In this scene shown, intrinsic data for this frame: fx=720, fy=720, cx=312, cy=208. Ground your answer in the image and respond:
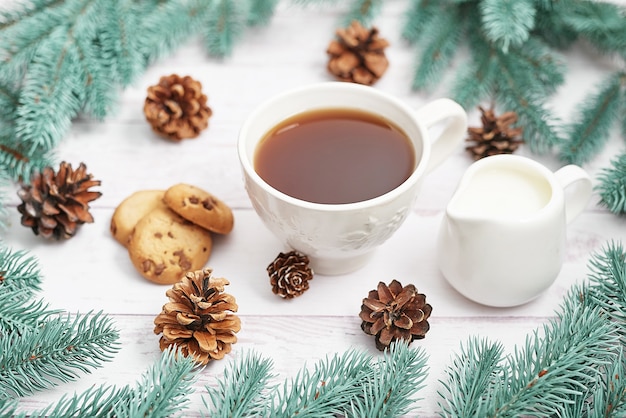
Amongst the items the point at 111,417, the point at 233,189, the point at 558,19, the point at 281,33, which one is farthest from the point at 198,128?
the point at 558,19

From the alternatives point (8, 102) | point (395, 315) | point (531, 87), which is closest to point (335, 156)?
point (395, 315)

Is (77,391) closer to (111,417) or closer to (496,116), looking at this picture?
(111,417)

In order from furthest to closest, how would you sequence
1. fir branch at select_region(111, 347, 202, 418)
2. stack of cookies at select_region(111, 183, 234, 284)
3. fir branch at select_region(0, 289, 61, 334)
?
stack of cookies at select_region(111, 183, 234, 284) < fir branch at select_region(0, 289, 61, 334) < fir branch at select_region(111, 347, 202, 418)

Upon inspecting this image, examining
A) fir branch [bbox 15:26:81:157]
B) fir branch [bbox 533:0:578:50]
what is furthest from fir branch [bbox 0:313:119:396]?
fir branch [bbox 533:0:578:50]

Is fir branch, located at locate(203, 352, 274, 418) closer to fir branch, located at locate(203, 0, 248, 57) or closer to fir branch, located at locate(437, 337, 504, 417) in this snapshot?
fir branch, located at locate(437, 337, 504, 417)

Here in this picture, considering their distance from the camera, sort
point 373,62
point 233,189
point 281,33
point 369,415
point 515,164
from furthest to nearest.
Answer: point 281,33, point 373,62, point 233,189, point 515,164, point 369,415

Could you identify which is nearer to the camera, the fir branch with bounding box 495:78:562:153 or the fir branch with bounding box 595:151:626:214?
the fir branch with bounding box 595:151:626:214
